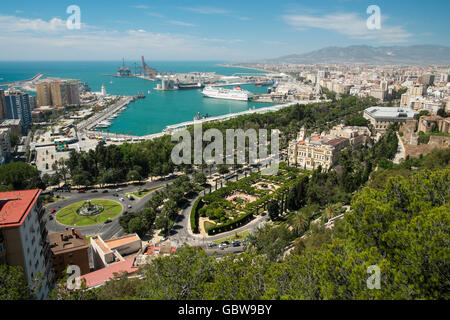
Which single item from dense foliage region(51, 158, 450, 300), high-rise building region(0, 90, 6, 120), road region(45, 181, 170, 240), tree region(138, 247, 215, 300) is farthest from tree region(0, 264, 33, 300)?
high-rise building region(0, 90, 6, 120)

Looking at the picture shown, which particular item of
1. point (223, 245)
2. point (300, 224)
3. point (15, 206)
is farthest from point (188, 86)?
point (15, 206)

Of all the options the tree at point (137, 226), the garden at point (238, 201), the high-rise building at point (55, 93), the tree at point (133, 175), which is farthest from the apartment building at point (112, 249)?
the high-rise building at point (55, 93)

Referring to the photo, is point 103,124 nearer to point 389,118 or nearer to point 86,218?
point 86,218

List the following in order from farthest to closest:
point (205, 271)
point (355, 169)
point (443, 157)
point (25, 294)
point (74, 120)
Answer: point (74, 120) → point (355, 169) → point (443, 157) → point (205, 271) → point (25, 294)

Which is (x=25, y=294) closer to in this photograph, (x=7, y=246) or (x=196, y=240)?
(x=7, y=246)

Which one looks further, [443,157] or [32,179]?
[32,179]
